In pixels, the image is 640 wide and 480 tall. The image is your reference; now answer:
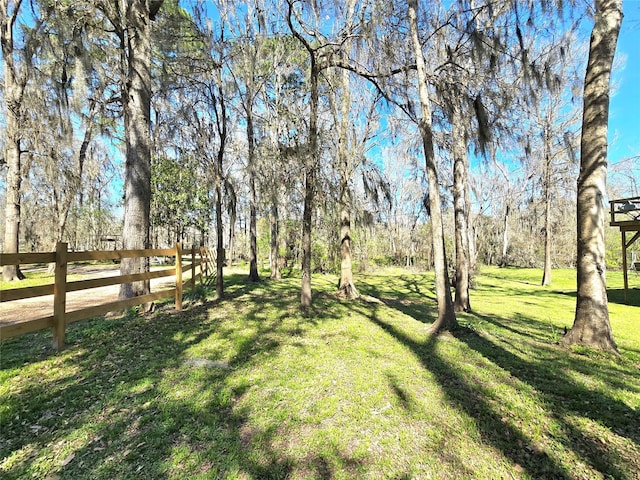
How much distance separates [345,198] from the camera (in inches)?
327

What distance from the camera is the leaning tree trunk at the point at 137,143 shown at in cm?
525

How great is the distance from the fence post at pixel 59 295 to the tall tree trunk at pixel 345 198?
592cm

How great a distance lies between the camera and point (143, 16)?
5.28 m

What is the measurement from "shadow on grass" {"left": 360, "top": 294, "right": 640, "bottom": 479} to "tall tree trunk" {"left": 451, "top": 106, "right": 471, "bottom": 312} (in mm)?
2995

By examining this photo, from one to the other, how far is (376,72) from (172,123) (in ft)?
17.5

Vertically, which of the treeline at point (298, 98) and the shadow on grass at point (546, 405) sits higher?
the treeline at point (298, 98)

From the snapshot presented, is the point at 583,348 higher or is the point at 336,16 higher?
the point at 336,16

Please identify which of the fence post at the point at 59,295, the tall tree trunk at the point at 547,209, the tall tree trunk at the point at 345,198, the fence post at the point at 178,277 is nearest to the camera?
the fence post at the point at 59,295

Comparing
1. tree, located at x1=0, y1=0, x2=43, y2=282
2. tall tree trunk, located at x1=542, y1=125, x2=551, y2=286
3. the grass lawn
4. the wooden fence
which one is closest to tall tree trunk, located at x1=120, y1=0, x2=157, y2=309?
the wooden fence

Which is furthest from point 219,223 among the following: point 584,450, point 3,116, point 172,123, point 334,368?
point 3,116

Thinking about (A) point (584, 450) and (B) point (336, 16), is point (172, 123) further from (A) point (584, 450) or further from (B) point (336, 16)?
(A) point (584, 450)

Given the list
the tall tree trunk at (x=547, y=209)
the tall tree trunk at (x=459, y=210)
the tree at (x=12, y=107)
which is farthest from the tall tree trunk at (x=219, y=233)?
the tall tree trunk at (x=547, y=209)

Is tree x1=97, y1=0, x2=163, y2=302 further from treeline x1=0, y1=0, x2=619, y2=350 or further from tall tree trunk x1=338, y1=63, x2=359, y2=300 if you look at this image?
tall tree trunk x1=338, y1=63, x2=359, y2=300

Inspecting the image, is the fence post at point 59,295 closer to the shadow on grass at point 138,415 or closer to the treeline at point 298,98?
the shadow on grass at point 138,415
